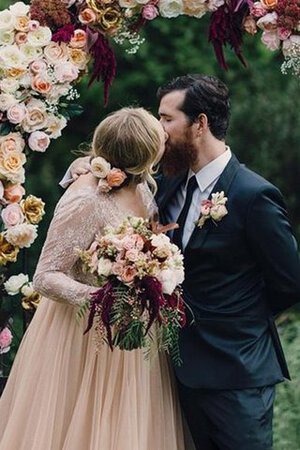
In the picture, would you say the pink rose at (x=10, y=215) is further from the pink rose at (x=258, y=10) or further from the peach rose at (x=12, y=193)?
the pink rose at (x=258, y=10)

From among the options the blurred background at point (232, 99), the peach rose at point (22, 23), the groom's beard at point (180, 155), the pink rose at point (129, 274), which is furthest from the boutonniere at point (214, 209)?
the blurred background at point (232, 99)

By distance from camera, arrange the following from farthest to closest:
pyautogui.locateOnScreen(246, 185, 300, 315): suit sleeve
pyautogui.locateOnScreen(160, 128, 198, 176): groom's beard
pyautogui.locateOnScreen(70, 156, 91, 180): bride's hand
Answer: pyautogui.locateOnScreen(70, 156, 91, 180): bride's hand → pyautogui.locateOnScreen(160, 128, 198, 176): groom's beard → pyautogui.locateOnScreen(246, 185, 300, 315): suit sleeve

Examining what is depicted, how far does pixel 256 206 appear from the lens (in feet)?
17.6

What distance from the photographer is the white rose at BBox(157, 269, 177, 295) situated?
514 centimetres

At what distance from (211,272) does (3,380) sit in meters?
1.45

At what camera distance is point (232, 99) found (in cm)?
1002

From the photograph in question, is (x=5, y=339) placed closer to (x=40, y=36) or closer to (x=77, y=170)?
(x=77, y=170)

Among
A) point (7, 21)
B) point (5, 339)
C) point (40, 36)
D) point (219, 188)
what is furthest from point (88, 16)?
point (5, 339)

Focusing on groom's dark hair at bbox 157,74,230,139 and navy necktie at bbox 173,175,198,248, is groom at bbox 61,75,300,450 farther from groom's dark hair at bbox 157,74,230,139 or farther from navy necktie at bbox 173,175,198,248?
groom's dark hair at bbox 157,74,230,139

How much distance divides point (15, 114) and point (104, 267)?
3.62 feet

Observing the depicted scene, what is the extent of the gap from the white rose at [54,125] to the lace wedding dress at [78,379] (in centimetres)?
58

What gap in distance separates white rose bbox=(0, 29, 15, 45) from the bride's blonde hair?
0.80 metres

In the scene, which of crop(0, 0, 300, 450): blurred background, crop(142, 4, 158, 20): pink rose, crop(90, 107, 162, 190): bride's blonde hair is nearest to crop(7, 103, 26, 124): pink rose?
crop(90, 107, 162, 190): bride's blonde hair

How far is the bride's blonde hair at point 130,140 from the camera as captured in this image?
5422 mm
